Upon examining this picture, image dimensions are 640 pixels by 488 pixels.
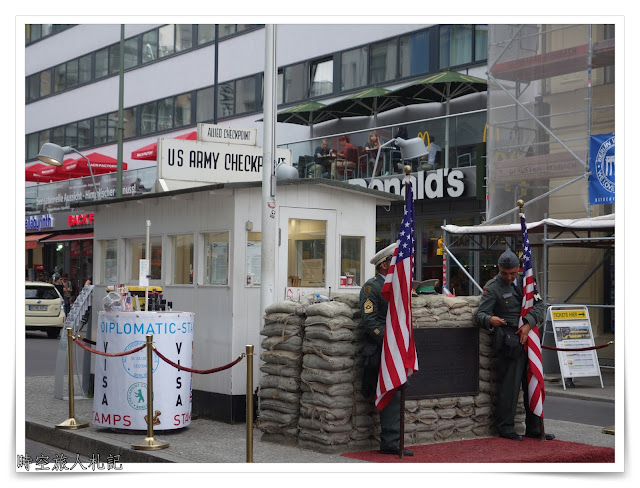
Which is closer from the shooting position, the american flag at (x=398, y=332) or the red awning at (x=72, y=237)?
the american flag at (x=398, y=332)

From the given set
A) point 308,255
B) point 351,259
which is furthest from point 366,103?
point 308,255

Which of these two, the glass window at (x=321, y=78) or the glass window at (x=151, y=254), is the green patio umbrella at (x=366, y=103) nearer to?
the glass window at (x=321, y=78)

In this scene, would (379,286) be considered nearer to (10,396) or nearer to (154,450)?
(154,450)

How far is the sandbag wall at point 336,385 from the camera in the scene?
8.84 metres

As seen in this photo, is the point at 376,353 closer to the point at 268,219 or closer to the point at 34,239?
the point at 268,219

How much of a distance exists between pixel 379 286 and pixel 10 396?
137 inches

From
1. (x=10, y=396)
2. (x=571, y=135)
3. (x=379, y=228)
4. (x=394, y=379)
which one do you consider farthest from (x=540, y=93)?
(x=10, y=396)

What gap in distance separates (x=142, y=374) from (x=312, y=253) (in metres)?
2.54

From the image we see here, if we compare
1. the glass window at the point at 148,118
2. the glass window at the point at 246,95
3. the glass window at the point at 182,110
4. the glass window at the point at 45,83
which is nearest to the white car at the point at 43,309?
the glass window at the point at 246,95

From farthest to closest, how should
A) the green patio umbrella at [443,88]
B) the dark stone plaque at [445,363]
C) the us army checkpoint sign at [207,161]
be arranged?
the green patio umbrella at [443,88]
the us army checkpoint sign at [207,161]
the dark stone plaque at [445,363]

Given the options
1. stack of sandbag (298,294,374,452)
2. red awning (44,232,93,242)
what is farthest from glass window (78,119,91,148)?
stack of sandbag (298,294,374,452)

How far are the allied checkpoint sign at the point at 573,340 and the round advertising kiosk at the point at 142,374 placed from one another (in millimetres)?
7507

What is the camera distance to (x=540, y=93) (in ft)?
65.2

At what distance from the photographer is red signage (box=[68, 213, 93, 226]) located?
122ft
